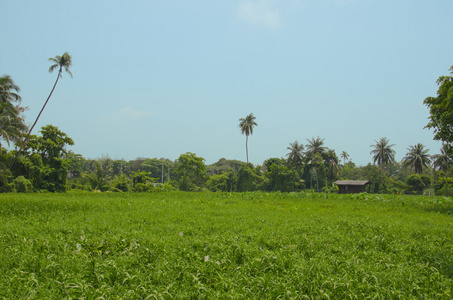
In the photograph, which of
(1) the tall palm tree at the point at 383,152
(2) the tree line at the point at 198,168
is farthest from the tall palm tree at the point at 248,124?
(1) the tall palm tree at the point at 383,152

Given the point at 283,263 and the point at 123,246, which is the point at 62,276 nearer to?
the point at 123,246

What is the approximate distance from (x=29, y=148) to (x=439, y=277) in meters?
35.0

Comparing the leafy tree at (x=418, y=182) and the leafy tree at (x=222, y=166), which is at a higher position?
the leafy tree at (x=222, y=166)

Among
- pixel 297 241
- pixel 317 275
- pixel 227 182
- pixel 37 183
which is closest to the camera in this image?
pixel 317 275

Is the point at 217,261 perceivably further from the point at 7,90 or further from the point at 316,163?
the point at 316,163

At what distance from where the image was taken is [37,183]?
30.3m

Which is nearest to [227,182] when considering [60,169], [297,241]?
[60,169]

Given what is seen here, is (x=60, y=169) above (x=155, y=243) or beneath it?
above

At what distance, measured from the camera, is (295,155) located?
57844 millimetres

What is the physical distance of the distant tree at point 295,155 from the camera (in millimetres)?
57625

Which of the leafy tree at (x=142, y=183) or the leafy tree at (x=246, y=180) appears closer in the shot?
the leafy tree at (x=142, y=183)

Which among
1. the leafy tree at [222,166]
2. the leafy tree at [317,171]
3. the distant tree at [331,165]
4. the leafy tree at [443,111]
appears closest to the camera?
the leafy tree at [443,111]

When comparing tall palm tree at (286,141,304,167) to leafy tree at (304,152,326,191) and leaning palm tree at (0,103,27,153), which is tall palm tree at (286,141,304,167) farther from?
leaning palm tree at (0,103,27,153)

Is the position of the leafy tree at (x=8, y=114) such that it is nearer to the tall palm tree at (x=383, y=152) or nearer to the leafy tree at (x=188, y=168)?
Result: the leafy tree at (x=188, y=168)
